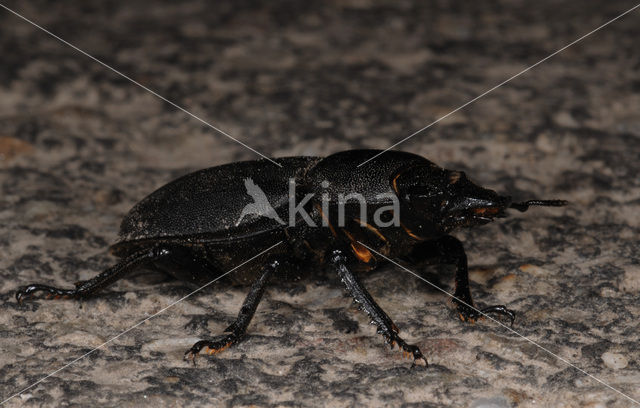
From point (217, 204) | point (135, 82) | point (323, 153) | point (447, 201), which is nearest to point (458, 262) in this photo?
point (447, 201)

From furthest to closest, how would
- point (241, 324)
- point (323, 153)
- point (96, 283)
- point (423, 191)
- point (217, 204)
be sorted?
point (323, 153), point (217, 204), point (96, 283), point (423, 191), point (241, 324)

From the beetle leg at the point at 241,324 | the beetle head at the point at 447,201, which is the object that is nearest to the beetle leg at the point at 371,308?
the beetle leg at the point at 241,324

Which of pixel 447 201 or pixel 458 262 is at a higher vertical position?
pixel 447 201

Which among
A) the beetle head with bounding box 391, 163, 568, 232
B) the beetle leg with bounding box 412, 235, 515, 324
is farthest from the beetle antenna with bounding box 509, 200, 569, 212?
the beetle leg with bounding box 412, 235, 515, 324

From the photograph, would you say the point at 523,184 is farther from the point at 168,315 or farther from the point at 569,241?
the point at 168,315

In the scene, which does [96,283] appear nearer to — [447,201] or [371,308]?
[371,308]

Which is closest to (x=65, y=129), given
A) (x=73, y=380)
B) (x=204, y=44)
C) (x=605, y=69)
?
(x=204, y=44)

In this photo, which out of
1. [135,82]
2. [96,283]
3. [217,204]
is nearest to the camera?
[96,283]
